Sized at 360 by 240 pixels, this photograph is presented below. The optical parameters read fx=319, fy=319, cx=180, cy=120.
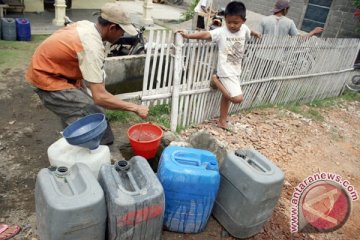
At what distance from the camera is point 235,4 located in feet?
13.8

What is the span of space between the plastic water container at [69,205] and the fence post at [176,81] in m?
2.28

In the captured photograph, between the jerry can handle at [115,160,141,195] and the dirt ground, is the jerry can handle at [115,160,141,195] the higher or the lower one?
the higher one

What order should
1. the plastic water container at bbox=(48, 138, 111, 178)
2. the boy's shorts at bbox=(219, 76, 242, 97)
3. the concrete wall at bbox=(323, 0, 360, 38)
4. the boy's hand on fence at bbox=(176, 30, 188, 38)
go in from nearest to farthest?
1. the plastic water container at bbox=(48, 138, 111, 178)
2. the boy's hand on fence at bbox=(176, 30, 188, 38)
3. the boy's shorts at bbox=(219, 76, 242, 97)
4. the concrete wall at bbox=(323, 0, 360, 38)

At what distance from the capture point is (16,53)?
281 inches

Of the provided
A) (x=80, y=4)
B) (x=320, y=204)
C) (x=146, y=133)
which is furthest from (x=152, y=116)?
(x=80, y=4)

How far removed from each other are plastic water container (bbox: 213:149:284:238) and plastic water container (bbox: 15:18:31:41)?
703 cm

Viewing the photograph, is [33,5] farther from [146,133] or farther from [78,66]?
[146,133]

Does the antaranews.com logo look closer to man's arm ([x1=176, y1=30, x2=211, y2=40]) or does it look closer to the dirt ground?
the dirt ground

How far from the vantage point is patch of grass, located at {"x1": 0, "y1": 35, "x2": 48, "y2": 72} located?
6570mm

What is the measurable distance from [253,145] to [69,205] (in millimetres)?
3436

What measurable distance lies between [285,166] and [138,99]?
2.32 metres

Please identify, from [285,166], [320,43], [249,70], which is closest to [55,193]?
[285,166]

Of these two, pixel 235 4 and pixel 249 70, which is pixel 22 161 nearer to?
pixel 235 4

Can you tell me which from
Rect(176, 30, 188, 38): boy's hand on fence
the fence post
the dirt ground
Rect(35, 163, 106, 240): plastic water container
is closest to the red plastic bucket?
the dirt ground
